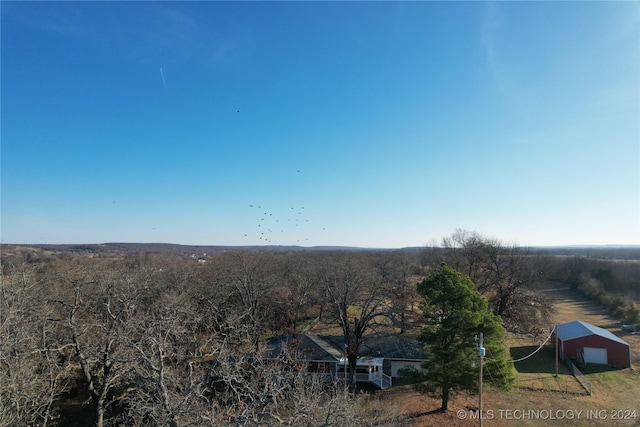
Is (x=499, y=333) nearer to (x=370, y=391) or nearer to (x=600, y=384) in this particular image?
(x=370, y=391)

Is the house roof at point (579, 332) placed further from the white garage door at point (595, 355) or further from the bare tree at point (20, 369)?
the bare tree at point (20, 369)

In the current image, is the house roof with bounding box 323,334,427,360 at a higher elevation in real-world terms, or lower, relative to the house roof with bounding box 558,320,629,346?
lower

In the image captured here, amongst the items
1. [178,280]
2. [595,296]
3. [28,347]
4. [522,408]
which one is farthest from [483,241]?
[28,347]

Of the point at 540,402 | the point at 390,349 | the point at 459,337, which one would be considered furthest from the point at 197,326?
the point at 540,402

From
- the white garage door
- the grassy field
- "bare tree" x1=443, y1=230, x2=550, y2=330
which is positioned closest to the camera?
the grassy field

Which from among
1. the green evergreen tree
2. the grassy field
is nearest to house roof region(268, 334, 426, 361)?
the grassy field

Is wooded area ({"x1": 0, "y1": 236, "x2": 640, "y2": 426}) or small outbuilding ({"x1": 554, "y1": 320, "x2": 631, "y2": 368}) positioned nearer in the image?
wooded area ({"x1": 0, "y1": 236, "x2": 640, "y2": 426})

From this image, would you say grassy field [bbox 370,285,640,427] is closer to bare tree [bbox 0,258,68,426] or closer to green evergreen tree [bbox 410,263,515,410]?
green evergreen tree [bbox 410,263,515,410]

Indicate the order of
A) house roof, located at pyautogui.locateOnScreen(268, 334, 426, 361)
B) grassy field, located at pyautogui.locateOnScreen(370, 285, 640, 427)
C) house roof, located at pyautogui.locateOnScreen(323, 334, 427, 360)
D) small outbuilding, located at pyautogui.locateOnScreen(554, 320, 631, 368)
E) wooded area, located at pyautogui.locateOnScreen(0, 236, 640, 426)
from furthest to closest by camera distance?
small outbuilding, located at pyautogui.locateOnScreen(554, 320, 631, 368) < house roof, located at pyautogui.locateOnScreen(323, 334, 427, 360) < house roof, located at pyautogui.locateOnScreen(268, 334, 426, 361) < grassy field, located at pyautogui.locateOnScreen(370, 285, 640, 427) < wooded area, located at pyautogui.locateOnScreen(0, 236, 640, 426)
